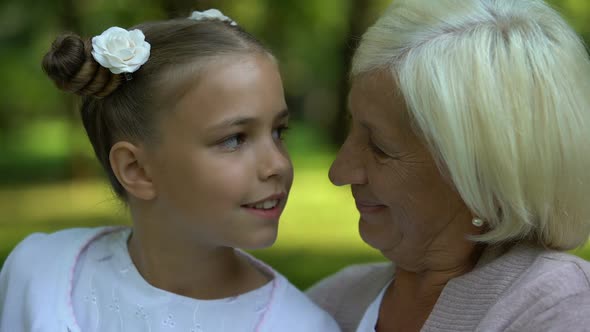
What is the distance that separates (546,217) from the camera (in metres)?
2.66

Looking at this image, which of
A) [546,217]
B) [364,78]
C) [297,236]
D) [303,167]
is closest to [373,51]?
[364,78]

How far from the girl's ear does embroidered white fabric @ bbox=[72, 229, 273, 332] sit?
1.05 feet

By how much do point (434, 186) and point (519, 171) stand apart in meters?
0.32

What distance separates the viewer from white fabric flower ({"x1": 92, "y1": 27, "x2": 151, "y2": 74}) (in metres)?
2.84

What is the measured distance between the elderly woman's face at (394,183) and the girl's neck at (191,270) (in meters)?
0.52

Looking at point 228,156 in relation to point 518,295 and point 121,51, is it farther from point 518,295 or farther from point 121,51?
point 518,295

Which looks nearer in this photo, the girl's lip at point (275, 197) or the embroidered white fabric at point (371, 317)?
the girl's lip at point (275, 197)

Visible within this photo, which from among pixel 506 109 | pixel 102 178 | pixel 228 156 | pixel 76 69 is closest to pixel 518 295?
A: pixel 506 109

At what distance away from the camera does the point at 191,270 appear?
3059 mm

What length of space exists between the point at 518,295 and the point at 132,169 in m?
1.43

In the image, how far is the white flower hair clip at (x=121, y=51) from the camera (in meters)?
2.84

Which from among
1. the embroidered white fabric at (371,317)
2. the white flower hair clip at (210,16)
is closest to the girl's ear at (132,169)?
the white flower hair clip at (210,16)

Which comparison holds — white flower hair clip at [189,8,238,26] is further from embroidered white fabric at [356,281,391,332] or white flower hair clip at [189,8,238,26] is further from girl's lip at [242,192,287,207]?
embroidered white fabric at [356,281,391,332]

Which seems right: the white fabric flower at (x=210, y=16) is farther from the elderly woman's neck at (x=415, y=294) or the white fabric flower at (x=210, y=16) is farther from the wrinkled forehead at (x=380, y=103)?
the elderly woman's neck at (x=415, y=294)
